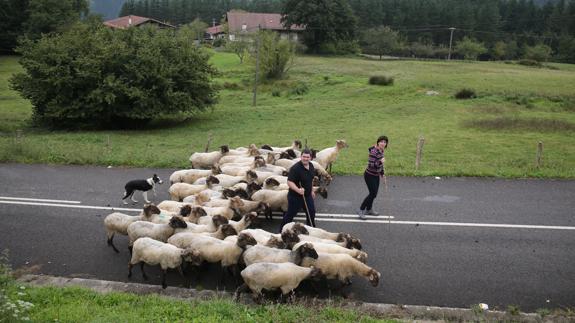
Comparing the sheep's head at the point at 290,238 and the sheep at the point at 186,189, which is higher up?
the sheep's head at the point at 290,238

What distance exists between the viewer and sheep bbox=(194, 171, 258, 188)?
14.8 metres

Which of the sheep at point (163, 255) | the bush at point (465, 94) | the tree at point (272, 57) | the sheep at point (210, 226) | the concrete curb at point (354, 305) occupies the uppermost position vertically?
the tree at point (272, 57)

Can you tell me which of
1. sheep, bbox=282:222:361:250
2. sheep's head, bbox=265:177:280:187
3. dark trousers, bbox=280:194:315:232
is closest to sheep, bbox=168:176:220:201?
sheep's head, bbox=265:177:280:187

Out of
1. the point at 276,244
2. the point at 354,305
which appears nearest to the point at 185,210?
the point at 276,244

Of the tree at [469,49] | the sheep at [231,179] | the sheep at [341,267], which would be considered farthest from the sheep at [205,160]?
the tree at [469,49]

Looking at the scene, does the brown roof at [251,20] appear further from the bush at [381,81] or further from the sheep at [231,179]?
the sheep at [231,179]

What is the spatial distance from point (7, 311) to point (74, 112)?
28.3 metres

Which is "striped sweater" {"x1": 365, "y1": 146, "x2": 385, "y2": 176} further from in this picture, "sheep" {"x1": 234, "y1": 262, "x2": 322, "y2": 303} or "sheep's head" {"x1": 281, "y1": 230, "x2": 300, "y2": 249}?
"sheep" {"x1": 234, "y1": 262, "x2": 322, "y2": 303}

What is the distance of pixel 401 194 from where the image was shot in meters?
15.9

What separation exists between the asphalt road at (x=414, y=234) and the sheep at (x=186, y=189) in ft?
3.43

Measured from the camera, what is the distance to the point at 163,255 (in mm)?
9828

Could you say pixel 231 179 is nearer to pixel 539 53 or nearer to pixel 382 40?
pixel 382 40

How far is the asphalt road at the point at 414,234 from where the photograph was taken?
32.5 feet

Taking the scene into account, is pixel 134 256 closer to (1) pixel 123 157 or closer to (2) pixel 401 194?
(2) pixel 401 194
